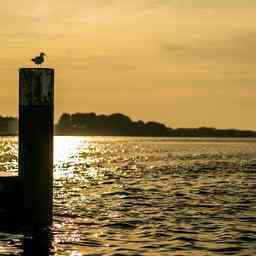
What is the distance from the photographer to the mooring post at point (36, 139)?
21.0 meters

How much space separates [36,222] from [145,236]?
366cm

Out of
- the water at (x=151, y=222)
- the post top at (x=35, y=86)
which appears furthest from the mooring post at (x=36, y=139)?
the water at (x=151, y=222)

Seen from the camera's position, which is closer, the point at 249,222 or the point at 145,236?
the point at 145,236

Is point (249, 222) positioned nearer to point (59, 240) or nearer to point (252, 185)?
point (59, 240)

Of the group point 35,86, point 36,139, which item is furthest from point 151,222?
point 35,86

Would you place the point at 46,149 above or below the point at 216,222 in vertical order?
above

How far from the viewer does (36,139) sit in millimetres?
21172

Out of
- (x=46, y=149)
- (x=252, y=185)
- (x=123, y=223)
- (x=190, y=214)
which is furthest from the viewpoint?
(x=252, y=185)

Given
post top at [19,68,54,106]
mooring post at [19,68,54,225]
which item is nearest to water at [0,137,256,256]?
mooring post at [19,68,54,225]

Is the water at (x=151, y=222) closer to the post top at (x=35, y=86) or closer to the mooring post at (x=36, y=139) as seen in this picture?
the mooring post at (x=36, y=139)

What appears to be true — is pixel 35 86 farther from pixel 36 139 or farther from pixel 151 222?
pixel 151 222

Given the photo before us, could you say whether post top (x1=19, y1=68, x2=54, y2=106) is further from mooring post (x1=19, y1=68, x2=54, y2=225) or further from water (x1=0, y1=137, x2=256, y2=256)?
water (x1=0, y1=137, x2=256, y2=256)

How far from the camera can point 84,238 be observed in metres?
23.4

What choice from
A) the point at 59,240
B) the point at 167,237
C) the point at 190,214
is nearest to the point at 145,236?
the point at 167,237
